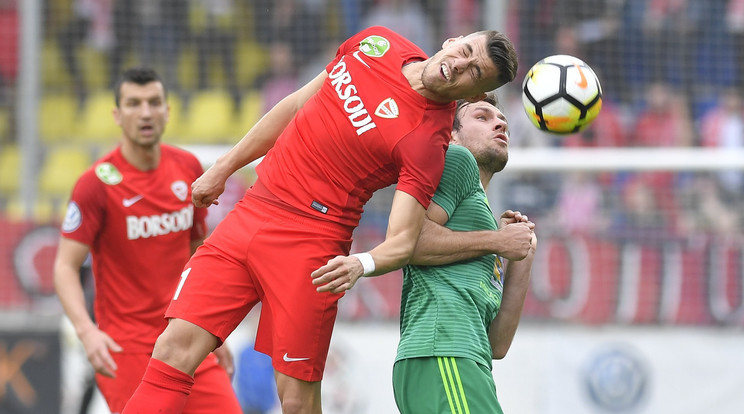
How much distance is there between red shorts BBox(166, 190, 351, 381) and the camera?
4250 millimetres

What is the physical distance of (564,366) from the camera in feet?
26.4

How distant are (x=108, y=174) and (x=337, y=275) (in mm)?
1975

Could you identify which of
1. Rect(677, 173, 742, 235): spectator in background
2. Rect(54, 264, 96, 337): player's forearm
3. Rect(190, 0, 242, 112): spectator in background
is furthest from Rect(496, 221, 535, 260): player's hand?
Rect(190, 0, 242, 112): spectator in background

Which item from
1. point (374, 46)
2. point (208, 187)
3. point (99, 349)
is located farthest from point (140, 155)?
point (374, 46)

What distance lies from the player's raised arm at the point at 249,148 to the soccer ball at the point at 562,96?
3.03 ft

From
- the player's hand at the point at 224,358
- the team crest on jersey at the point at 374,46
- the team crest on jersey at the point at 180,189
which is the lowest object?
the player's hand at the point at 224,358

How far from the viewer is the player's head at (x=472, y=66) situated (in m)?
4.16

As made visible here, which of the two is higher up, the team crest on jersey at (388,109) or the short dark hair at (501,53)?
the short dark hair at (501,53)

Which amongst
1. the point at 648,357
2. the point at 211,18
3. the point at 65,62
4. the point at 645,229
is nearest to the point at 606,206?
the point at 645,229

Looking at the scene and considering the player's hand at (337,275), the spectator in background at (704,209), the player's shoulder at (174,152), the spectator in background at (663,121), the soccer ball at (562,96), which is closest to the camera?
the player's hand at (337,275)

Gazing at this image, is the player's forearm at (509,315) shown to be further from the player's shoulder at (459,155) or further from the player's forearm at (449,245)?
the player's shoulder at (459,155)

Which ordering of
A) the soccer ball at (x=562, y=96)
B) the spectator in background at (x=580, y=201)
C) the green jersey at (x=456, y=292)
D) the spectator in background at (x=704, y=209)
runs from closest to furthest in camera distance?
the green jersey at (x=456, y=292)
the soccer ball at (x=562, y=96)
the spectator in background at (x=704, y=209)
the spectator in background at (x=580, y=201)

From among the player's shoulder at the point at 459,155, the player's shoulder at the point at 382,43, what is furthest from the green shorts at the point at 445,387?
the player's shoulder at the point at 382,43

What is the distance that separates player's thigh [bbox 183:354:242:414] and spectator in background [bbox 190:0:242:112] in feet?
16.6
